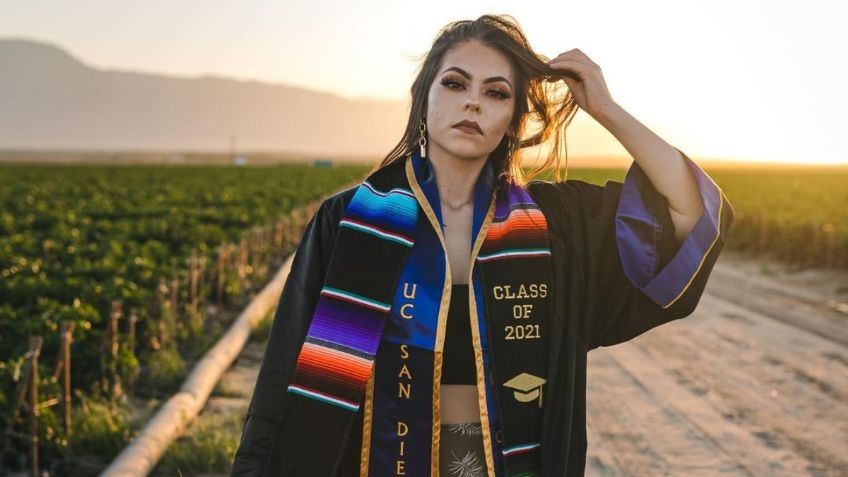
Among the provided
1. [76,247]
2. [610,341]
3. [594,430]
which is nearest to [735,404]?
[594,430]

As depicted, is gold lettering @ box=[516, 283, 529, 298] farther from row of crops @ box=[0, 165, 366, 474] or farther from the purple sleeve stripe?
row of crops @ box=[0, 165, 366, 474]

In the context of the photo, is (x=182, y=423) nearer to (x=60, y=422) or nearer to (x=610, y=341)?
(x=60, y=422)

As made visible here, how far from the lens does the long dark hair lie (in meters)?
2.33

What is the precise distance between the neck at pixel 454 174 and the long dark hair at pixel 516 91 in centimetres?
9

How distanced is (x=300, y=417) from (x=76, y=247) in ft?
33.6

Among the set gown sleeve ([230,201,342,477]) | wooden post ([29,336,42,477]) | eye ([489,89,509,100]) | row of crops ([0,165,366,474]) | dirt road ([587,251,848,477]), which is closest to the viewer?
gown sleeve ([230,201,342,477])

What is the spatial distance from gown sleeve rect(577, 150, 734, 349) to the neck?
31 cm

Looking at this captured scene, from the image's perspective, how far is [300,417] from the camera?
2109mm

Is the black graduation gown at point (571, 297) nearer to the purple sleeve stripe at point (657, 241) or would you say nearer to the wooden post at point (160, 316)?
the purple sleeve stripe at point (657, 241)

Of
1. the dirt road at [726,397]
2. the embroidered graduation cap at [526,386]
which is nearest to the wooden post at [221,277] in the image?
the dirt road at [726,397]

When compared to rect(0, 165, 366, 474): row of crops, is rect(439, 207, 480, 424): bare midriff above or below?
above

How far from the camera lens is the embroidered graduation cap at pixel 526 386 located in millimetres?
2143

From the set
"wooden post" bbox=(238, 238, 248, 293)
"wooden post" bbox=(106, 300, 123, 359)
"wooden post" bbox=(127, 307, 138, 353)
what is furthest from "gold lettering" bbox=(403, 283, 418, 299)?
"wooden post" bbox=(238, 238, 248, 293)

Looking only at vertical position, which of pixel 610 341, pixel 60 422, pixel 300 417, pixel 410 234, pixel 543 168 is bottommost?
pixel 60 422
